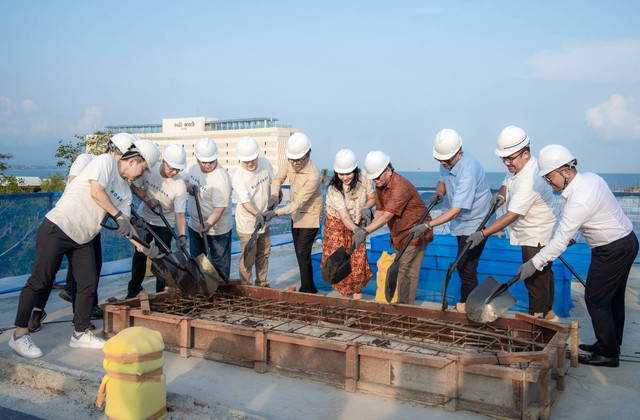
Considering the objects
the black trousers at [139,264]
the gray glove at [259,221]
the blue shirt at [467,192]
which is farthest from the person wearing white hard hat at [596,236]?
the black trousers at [139,264]

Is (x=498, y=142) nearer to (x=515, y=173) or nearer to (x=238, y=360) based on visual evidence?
(x=515, y=173)

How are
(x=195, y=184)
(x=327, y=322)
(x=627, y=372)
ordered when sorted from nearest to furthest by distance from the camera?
1. (x=627, y=372)
2. (x=327, y=322)
3. (x=195, y=184)

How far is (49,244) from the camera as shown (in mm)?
4551

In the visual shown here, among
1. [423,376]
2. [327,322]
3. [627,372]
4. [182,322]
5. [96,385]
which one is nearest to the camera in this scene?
[423,376]

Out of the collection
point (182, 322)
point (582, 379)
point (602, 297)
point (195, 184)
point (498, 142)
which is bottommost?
point (582, 379)

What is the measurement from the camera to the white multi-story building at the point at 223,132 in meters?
113

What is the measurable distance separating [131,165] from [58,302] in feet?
8.62

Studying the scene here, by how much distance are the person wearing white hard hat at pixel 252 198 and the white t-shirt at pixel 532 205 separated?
262cm

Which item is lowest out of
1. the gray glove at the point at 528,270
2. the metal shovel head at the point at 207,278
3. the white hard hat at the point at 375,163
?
the metal shovel head at the point at 207,278

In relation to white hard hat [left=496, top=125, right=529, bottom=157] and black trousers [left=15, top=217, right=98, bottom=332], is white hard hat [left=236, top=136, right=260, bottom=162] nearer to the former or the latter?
black trousers [left=15, top=217, right=98, bottom=332]

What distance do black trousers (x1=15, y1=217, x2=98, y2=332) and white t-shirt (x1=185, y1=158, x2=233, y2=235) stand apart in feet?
5.30

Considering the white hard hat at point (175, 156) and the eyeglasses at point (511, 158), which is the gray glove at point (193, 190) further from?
the eyeglasses at point (511, 158)

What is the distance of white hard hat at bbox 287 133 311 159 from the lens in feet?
19.5

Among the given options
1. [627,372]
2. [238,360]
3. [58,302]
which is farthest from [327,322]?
[58,302]
